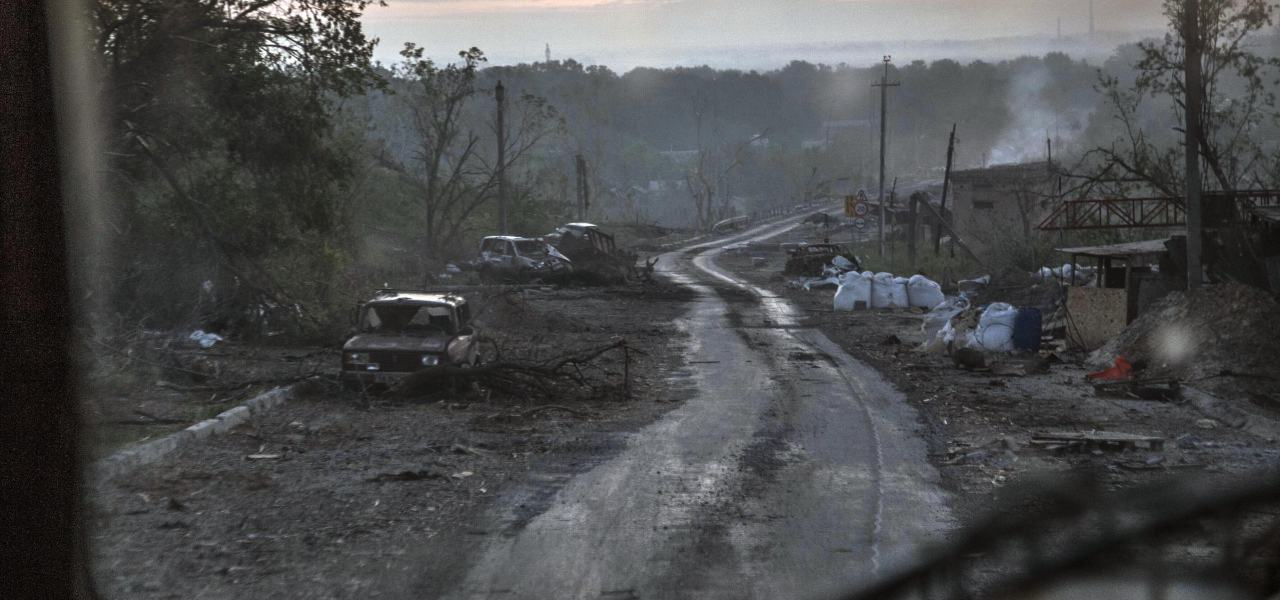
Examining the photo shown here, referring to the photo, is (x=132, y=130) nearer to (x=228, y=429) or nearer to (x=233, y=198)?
(x=233, y=198)

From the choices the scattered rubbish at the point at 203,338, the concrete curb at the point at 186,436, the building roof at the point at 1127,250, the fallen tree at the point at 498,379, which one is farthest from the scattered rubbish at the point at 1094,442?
the scattered rubbish at the point at 203,338

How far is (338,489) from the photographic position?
34.3 feet

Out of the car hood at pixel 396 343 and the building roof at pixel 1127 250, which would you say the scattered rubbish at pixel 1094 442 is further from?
the building roof at pixel 1127 250

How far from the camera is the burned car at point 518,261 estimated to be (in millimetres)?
41844

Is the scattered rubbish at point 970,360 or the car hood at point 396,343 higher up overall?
the car hood at point 396,343

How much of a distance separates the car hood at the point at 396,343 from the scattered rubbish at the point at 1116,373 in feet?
33.5

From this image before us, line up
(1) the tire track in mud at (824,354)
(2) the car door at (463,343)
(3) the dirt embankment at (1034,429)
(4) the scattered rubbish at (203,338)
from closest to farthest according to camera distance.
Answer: (1) the tire track in mud at (824,354) < (3) the dirt embankment at (1034,429) < (2) the car door at (463,343) < (4) the scattered rubbish at (203,338)

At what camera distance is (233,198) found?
21484mm

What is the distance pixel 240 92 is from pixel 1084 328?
1654 centimetres

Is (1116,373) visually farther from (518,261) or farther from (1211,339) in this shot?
(518,261)

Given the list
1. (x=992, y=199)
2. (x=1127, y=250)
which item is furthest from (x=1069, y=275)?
(x=992, y=199)

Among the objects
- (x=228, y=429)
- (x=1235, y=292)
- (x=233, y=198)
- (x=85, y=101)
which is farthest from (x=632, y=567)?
(x=233, y=198)

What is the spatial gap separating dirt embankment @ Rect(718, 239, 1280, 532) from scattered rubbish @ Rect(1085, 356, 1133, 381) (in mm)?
220

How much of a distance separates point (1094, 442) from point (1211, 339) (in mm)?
6518
